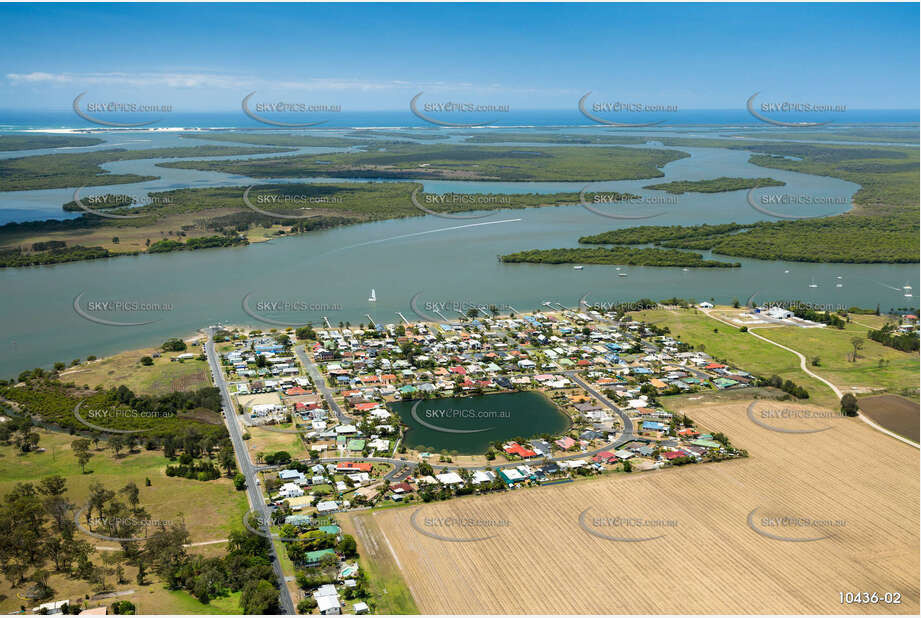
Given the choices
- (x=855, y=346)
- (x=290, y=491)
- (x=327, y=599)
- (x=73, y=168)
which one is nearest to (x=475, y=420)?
(x=290, y=491)

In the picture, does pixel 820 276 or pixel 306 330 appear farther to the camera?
pixel 820 276

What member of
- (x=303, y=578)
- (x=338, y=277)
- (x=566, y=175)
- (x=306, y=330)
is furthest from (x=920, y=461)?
(x=566, y=175)

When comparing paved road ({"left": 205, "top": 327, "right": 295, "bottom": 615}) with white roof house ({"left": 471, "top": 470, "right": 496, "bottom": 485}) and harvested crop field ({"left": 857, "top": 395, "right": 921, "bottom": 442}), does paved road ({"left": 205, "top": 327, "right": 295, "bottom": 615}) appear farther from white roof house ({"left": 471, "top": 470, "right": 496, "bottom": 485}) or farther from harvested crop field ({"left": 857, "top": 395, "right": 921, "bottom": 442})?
harvested crop field ({"left": 857, "top": 395, "right": 921, "bottom": 442})

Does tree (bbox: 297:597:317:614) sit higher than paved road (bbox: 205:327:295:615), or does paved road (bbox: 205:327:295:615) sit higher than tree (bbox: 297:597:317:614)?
paved road (bbox: 205:327:295:615)

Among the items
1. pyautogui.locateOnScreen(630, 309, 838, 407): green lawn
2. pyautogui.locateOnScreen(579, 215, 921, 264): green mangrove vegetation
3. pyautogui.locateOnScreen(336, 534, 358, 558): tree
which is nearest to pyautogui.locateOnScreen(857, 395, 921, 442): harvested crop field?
pyautogui.locateOnScreen(630, 309, 838, 407): green lawn

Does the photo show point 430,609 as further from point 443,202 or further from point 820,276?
point 443,202

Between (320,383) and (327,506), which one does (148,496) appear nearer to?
(327,506)

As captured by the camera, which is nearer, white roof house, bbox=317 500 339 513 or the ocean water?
white roof house, bbox=317 500 339 513
